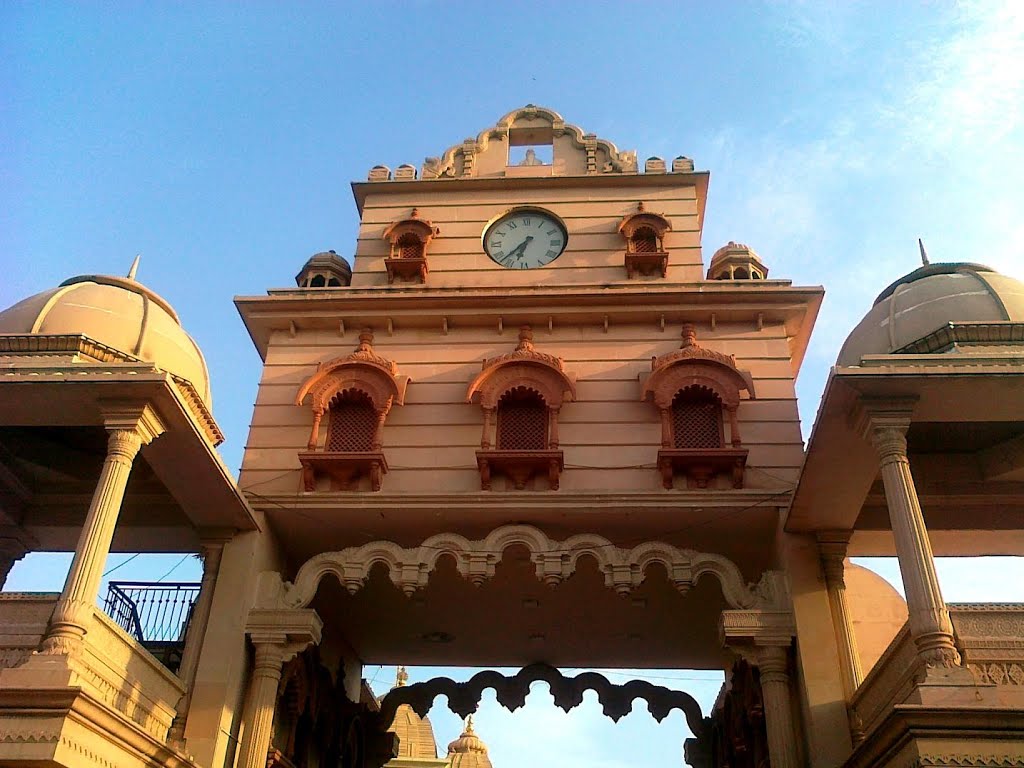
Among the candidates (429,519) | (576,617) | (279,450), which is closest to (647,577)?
(576,617)

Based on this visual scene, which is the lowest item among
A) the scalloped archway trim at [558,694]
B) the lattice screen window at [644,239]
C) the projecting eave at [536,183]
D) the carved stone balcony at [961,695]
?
the carved stone balcony at [961,695]

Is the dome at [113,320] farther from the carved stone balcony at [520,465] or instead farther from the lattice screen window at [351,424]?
→ the carved stone balcony at [520,465]

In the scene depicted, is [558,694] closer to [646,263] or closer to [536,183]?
[646,263]

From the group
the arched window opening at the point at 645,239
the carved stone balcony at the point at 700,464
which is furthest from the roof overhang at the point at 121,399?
the arched window opening at the point at 645,239

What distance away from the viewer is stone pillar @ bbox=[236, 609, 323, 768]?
12.5 metres

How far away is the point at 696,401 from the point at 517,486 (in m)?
3.17

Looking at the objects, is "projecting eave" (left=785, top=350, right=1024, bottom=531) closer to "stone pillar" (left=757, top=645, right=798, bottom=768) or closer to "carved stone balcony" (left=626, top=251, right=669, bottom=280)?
"stone pillar" (left=757, top=645, right=798, bottom=768)

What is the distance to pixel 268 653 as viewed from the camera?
1285 cm

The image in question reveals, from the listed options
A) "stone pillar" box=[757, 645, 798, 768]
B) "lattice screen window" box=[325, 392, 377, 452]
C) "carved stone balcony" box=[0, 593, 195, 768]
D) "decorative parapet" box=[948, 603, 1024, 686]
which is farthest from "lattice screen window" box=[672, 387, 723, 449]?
"carved stone balcony" box=[0, 593, 195, 768]

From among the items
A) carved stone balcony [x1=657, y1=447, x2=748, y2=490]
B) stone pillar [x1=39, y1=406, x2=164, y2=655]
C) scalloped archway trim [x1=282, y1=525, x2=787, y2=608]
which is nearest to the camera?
stone pillar [x1=39, y1=406, x2=164, y2=655]

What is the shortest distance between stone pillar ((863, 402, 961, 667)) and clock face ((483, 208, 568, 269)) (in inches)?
319

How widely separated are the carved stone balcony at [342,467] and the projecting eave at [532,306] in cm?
284

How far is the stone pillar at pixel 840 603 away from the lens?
1177cm

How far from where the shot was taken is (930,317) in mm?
13062
